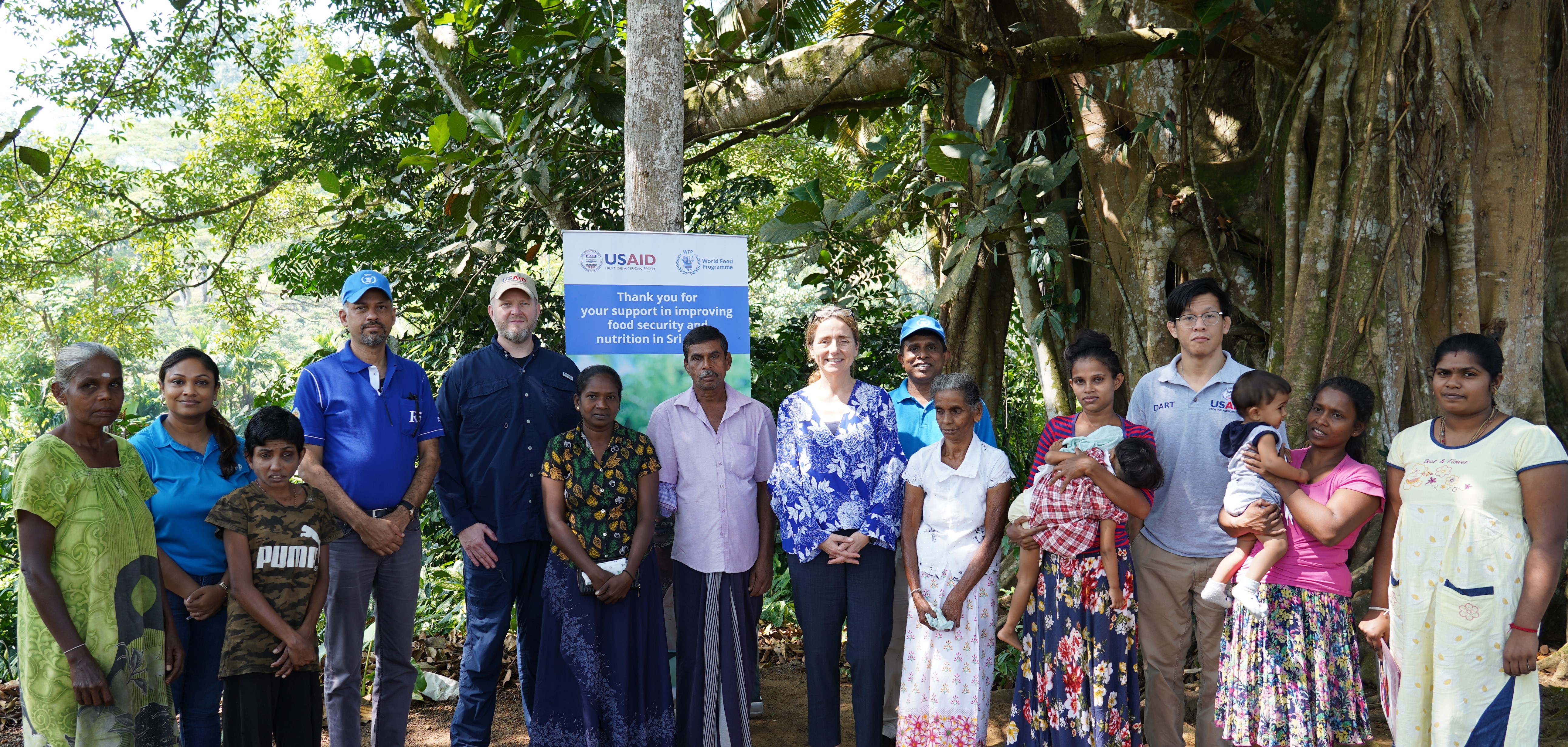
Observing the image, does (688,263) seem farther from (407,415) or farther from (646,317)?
(407,415)

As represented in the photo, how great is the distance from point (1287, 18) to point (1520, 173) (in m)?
1.12

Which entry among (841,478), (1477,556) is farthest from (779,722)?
(1477,556)

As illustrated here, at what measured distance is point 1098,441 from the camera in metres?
3.16

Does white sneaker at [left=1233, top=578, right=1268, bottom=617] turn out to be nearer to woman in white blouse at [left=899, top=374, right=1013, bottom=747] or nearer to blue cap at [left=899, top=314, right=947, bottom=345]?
woman in white blouse at [left=899, top=374, right=1013, bottom=747]

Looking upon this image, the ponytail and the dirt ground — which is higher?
the ponytail

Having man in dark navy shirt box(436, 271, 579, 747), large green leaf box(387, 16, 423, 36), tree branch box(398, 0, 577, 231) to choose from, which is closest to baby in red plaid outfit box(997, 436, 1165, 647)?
man in dark navy shirt box(436, 271, 579, 747)

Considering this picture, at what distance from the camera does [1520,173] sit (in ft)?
13.5

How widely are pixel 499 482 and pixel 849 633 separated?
135 centimetres

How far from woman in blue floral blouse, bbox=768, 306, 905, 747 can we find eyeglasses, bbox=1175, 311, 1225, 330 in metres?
1.01

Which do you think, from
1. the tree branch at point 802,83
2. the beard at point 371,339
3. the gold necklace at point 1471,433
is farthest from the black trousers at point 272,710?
the tree branch at point 802,83

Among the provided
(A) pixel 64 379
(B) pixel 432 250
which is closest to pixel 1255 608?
(A) pixel 64 379

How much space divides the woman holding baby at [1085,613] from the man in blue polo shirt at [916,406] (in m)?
0.39

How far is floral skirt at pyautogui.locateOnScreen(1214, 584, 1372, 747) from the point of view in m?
2.91

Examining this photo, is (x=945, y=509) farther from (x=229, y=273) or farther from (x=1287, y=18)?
(x=229, y=273)
